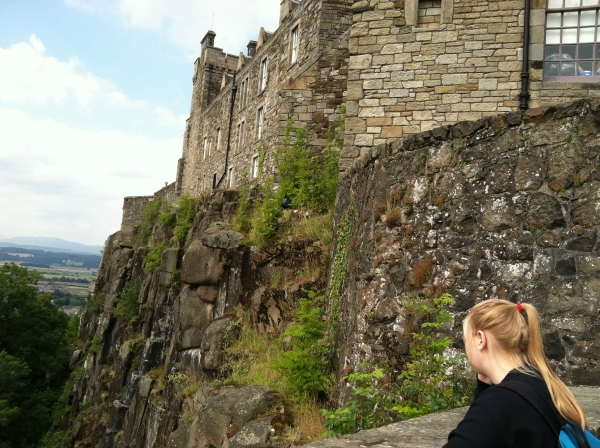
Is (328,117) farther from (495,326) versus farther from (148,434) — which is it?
(495,326)

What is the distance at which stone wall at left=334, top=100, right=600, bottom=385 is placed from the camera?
4.34 metres

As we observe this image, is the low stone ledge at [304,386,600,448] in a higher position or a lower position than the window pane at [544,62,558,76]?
lower

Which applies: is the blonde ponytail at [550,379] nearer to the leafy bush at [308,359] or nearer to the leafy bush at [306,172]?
the leafy bush at [308,359]

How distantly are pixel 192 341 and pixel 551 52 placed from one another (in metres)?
9.32

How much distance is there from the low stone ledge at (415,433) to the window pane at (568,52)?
7.01 metres

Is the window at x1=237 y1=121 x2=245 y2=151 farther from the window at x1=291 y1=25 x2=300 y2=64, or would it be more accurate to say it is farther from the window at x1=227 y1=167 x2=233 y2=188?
the window at x1=291 y1=25 x2=300 y2=64

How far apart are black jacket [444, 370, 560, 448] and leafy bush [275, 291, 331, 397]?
17.5 feet

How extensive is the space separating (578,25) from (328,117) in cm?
681

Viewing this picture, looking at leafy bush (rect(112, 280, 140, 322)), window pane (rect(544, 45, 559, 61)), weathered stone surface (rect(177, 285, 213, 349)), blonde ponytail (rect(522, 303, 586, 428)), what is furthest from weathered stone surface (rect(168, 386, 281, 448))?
leafy bush (rect(112, 280, 140, 322))

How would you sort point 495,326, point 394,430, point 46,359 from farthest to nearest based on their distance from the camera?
point 46,359 → point 394,430 → point 495,326

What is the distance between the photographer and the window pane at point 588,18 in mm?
8773

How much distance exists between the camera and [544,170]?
461 centimetres

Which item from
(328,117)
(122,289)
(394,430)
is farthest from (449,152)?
(122,289)

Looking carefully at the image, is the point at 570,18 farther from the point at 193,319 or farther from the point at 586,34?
the point at 193,319
